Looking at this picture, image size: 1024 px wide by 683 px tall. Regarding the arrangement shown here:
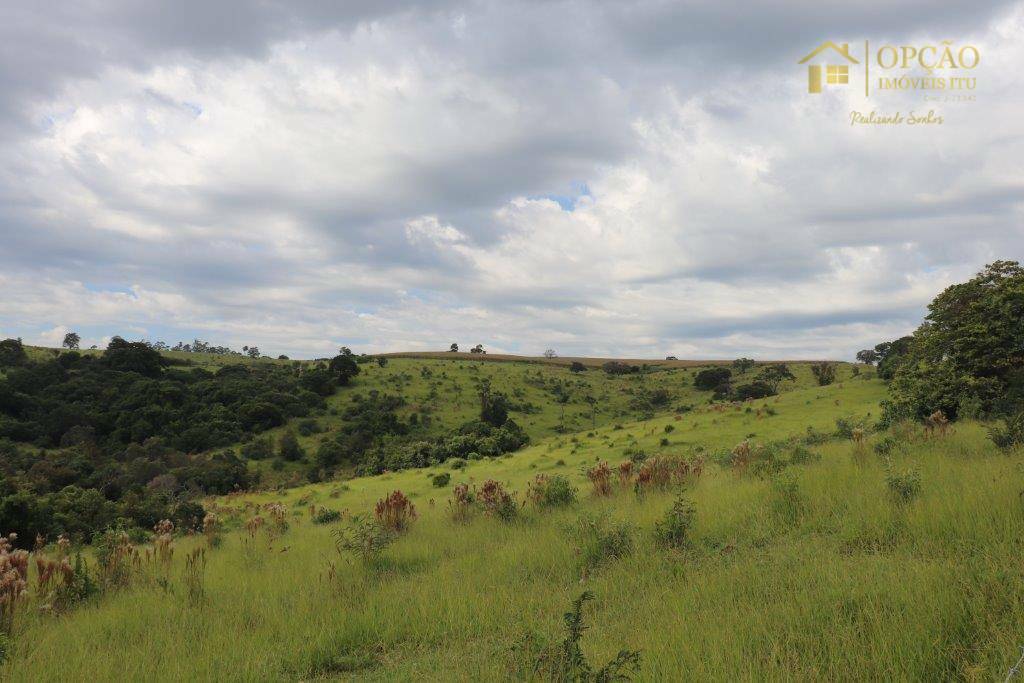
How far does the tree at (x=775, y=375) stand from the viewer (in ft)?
206

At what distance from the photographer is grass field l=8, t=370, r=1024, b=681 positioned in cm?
376

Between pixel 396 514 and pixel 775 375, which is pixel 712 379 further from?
pixel 396 514

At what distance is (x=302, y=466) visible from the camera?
47.0 metres

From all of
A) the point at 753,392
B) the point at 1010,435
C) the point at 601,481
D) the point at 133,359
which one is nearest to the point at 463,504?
the point at 601,481

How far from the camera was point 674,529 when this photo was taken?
722 centimetres

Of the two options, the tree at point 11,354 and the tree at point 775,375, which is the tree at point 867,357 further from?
the tree at point 11,354

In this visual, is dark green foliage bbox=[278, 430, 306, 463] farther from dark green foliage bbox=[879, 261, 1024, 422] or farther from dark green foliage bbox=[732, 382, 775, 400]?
dark green foliage bbox=[879, 261, 1024, 422]

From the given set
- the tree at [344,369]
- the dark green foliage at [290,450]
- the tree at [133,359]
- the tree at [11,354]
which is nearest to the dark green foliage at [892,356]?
the dark green foliage at [290,450]

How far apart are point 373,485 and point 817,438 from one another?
2055 centimetres

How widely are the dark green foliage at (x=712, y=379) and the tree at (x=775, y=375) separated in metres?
4.28

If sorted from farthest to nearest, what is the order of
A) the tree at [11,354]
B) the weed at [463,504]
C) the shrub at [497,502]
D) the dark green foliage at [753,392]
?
the tree at [11,354]
the dark green foliage at [753,392]
the weed at [463,504]
the shrub at [497,502]

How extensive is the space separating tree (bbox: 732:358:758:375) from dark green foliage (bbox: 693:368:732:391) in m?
4.75

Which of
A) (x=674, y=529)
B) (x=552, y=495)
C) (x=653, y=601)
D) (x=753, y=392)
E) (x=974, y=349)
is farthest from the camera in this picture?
(x=753, y=392)

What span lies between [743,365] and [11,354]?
3968 inches
